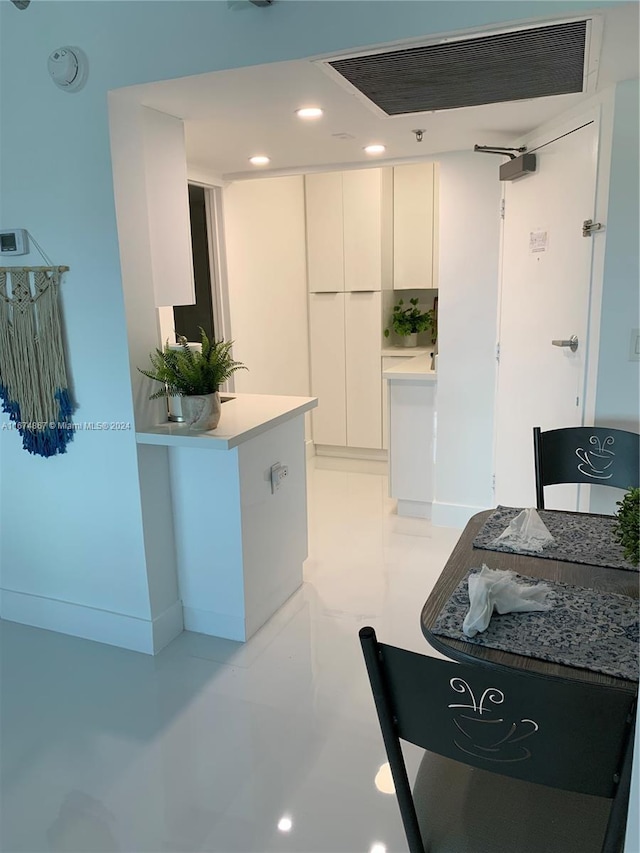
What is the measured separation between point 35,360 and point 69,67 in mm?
1048

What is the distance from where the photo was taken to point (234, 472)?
2.44 metres

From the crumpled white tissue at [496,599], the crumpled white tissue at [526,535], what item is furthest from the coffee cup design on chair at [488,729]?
the crumpled white tissue at [526,535]

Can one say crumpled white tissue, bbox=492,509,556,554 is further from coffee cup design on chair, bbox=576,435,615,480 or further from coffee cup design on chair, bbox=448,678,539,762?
coffee cup design on chair, bbox=448,678,539,762

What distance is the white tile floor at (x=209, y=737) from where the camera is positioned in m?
1.71

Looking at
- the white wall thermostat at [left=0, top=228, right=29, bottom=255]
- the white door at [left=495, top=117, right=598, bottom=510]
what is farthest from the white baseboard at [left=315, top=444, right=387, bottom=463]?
the white wall thermostat at [left=0, top=228, right=29, bottom=255]

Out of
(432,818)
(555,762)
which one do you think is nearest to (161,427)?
(432,818)

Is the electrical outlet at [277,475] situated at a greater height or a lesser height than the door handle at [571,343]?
lesser

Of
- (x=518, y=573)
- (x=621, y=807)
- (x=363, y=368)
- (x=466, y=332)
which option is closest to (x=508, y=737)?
(x=621, y=807)

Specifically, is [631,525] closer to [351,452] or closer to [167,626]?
[167,626]

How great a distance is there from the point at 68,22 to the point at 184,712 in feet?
7.92

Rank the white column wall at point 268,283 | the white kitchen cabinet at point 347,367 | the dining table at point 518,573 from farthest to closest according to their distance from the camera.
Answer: the white kitchen cabinet at point 347,367 → the white column wall at point 268,283 → the dining table at point 518,573

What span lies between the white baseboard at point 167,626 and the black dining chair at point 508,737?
5.35ft

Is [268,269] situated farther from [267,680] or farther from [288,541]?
[267,680]

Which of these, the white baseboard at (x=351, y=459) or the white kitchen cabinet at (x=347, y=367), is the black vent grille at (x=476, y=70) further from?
the white baseboard at (x=351, y=459)
